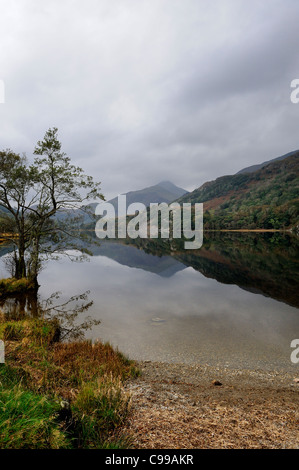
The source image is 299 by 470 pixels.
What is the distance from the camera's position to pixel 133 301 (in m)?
21.7

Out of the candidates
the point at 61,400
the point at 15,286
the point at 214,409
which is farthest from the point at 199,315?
the point at 15,286

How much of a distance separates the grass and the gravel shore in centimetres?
58

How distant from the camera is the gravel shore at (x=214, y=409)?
4375 mm

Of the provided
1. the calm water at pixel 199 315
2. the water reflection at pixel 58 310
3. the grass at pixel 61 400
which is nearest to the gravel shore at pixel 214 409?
the grass at pixel 61 400

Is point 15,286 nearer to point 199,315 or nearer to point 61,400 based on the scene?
point 199,315

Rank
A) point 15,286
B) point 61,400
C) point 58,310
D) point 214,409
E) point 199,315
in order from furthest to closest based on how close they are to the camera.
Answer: point 15,286
point 58,310
point 199,315
point 214,409
point 61,400

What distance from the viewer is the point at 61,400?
15.3 ft

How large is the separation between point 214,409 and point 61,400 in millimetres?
3762

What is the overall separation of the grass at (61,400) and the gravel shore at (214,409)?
578 millimetres

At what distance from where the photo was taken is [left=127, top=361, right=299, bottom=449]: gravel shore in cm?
438

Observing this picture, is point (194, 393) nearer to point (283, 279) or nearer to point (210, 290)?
point (210, 290)

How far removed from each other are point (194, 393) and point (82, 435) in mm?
4141

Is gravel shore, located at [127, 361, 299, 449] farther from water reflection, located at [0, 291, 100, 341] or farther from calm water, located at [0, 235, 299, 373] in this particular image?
water reflection, located at [0, 291, 100, 341]
